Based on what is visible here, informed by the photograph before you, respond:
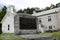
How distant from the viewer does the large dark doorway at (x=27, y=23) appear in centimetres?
1962

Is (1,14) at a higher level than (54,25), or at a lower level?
higher

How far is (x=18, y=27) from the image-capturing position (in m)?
19.2

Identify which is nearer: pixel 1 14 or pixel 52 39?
pixel 52 39

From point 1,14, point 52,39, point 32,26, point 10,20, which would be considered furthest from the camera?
point 1,14

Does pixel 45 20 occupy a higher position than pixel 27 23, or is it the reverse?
pixel 45 20

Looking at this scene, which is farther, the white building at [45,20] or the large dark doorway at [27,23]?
the white building at [45,20]

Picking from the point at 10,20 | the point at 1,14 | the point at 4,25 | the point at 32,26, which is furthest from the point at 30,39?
the point at 1,14

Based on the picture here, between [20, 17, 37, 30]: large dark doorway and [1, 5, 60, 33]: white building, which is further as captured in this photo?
[1, 5, 60, 33]: white building

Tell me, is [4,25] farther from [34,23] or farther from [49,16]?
[34,23]

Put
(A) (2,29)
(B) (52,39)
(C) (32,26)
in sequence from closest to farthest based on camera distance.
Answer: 1. (B) (52,39)
2. (C) (32,26)
3. (A) (2,29)

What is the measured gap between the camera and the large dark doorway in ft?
64.4

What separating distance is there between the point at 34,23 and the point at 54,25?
14.7 meters

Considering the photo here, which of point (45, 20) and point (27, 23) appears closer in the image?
point (27, 23)

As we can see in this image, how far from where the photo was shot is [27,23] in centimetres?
2009
